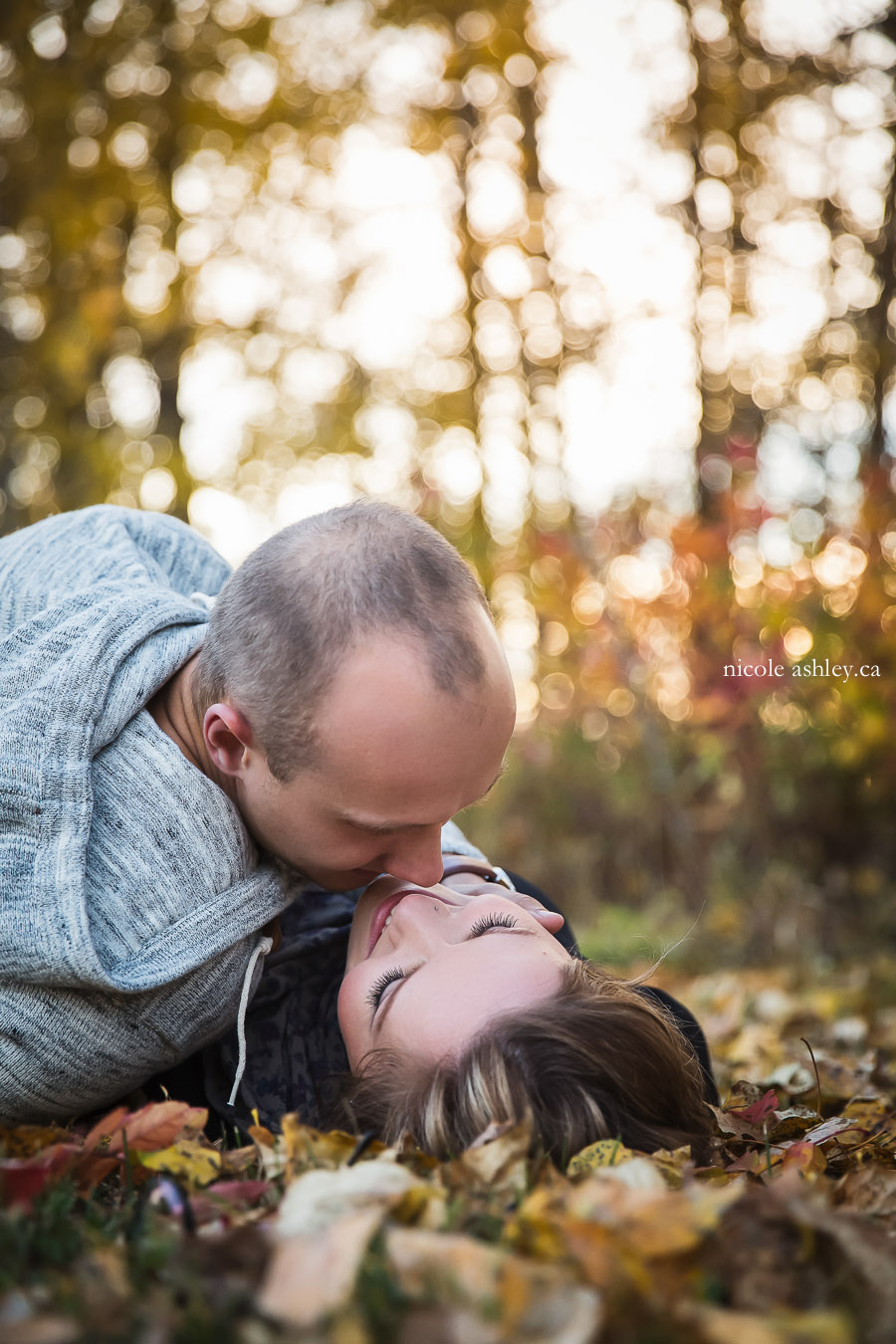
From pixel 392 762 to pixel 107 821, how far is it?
559mm

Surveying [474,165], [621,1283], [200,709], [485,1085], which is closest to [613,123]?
[474,165]

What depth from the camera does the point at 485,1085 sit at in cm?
169

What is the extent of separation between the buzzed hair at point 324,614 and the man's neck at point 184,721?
10 cm

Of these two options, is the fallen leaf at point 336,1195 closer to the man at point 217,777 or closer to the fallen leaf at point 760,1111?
the man at point 217,777

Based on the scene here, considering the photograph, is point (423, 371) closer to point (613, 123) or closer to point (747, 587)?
point (613, 123)

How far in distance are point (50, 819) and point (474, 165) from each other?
8883mm

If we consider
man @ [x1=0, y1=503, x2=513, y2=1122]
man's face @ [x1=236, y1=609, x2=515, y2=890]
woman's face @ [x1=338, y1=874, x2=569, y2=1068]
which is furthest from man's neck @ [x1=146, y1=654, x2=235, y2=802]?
woman's face @ [x1=338, y1=874, x2=569, y2=1068]

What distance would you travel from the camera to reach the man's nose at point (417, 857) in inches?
78.6

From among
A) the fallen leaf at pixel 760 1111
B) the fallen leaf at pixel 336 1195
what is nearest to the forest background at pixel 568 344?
the fallen leaf at pixel 760 1111

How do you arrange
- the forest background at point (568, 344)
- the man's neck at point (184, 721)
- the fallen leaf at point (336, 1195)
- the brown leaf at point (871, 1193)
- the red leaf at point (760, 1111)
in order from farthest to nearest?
1. the forest background at point (568, 344)
2. the man's neck at point (184, 721)
3. the red leaf at point (760, 1111)
4. the brown leaf at point (871, 1193)
5. the fallen leaf at point (336, 1195)

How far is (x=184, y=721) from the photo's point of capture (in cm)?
221

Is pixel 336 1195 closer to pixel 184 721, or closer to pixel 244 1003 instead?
pixel 244 1003

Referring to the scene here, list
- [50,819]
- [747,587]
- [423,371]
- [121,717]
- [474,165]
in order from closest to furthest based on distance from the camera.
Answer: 1. [50,819]
2. [121,717]
3. [747,587]
4. [474,165]
5. [423,371]

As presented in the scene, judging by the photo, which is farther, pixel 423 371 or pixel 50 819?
pixel 423 371
